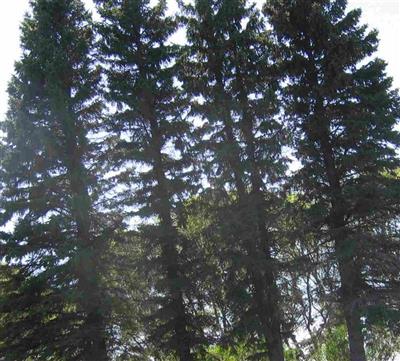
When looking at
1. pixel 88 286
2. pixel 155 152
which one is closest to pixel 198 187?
pixel 155 152

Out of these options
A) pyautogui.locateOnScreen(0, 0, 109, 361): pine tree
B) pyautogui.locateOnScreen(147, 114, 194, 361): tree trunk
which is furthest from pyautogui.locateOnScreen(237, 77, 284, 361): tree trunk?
pyautogui.locateOnScreen(0, 0, 109, 361): pine tree

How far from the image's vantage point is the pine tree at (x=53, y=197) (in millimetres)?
13547

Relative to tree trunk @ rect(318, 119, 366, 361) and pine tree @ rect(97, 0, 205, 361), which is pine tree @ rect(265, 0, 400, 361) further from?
pine tree @ rect(97, 0, 205, 361)

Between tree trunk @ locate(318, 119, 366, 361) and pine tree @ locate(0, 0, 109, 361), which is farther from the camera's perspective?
pine tree @ locate(0, 0, 109, 361)

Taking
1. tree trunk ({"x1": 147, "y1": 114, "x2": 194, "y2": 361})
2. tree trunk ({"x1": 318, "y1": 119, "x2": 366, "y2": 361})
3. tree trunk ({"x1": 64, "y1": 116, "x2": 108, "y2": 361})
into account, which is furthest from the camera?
tree trunk ({"x1": 147, "y1": 114, "x2": 194, "y2": 361})

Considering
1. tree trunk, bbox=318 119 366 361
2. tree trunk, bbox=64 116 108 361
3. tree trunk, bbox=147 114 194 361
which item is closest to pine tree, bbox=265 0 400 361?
tree trunk, bbox=318 119 366 361

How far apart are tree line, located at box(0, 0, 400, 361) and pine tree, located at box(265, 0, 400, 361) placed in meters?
0.05

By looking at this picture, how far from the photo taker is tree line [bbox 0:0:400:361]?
13117 millimetres

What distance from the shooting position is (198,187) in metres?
14.9

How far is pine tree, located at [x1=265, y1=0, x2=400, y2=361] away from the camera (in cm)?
1240

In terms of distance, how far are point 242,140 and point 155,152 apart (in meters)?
2.76

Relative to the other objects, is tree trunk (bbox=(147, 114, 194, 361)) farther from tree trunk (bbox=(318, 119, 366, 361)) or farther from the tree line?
tree trunk (bbox=(318, 119, 366, 361))

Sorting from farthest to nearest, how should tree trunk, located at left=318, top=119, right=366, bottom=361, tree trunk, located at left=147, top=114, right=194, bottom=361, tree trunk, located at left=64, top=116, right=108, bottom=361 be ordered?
tree trunk, located at left=147, top=114, right=194, bottom=361, tree trunk, located at left=64, top=116, right=108, bottom=361, tree trunk, located at left=318, top=119, right=366, bottom=361

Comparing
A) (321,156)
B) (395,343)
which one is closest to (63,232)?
(321,156)
